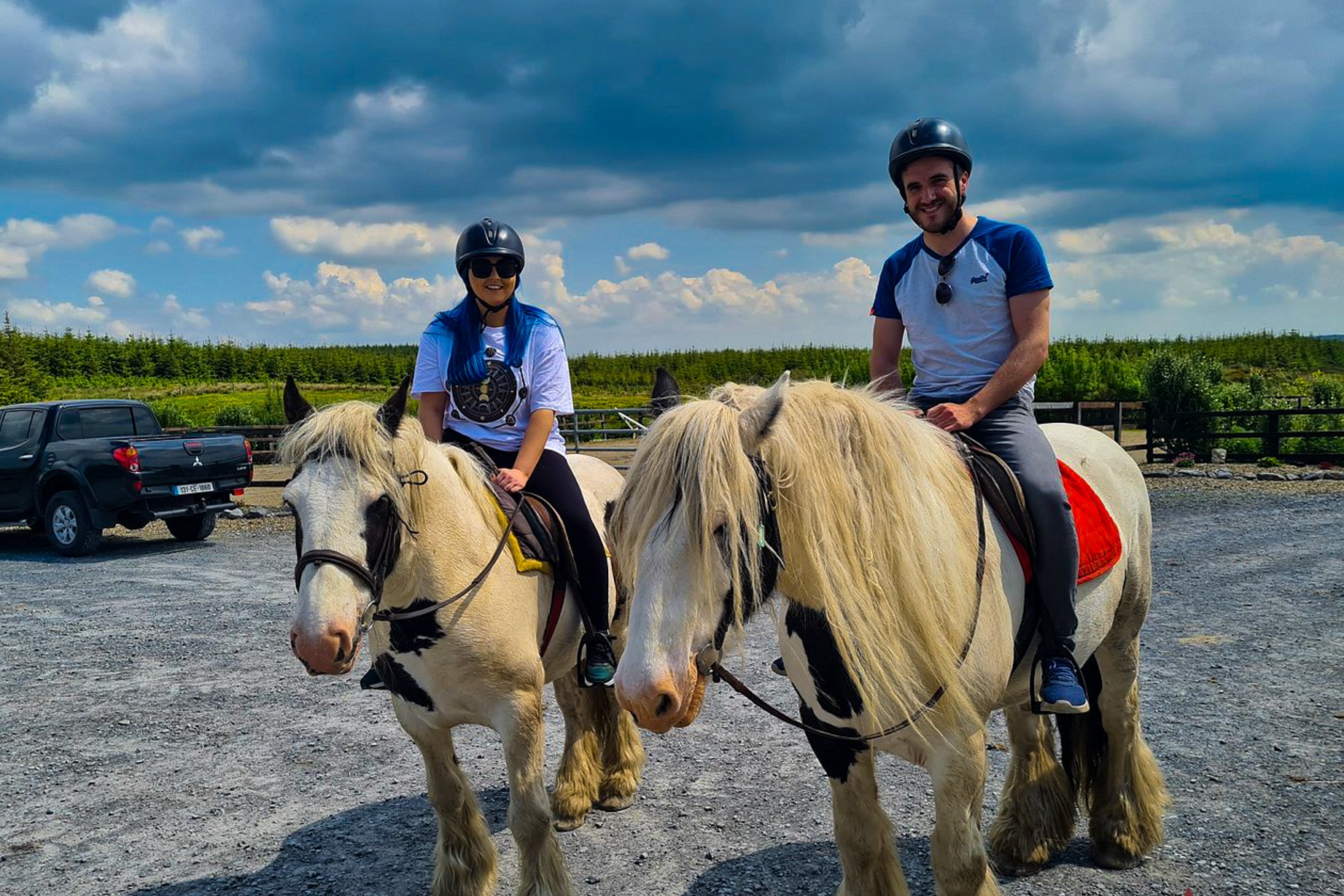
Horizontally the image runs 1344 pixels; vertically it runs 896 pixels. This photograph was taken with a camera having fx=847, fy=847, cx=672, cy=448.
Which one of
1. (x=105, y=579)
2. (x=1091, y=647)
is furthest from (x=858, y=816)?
(x=105, y=579)

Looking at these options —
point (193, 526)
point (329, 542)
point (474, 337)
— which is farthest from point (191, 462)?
point (329, 542)

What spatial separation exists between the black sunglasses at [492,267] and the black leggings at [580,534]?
0.77 m

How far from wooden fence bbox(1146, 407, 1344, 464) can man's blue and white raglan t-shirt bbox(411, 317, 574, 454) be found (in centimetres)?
1742

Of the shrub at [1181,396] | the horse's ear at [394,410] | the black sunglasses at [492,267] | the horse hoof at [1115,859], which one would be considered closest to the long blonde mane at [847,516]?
the horse's ear at [394,410]

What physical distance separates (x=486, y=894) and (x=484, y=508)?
1.50 meters

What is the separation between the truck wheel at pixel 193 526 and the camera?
1298 cm

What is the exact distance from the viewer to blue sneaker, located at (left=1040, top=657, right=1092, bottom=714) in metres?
2.61

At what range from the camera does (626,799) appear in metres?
4.21

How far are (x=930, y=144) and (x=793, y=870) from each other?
9.24 feet

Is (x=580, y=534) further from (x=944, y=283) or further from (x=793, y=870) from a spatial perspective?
(x=944, y=283)

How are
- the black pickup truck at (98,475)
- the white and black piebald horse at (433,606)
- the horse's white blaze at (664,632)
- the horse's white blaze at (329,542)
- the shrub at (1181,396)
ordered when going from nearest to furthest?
1. the horse's white blaze at (664,632)
2. the horse's white blaze at (329,542)
3. the white and black piebald horse at (433,606)
4. the black pickup truck at (98,475)
5. the shrub at (1181,396)

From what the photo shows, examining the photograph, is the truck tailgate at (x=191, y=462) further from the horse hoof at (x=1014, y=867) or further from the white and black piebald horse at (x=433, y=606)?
the horse hoof at (x=1014, y=867)

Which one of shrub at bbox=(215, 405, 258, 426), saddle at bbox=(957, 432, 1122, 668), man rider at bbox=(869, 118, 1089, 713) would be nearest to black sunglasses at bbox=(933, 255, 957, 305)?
man rider at bbox=(869, 118, 1089, 713)

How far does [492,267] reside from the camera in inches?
149
